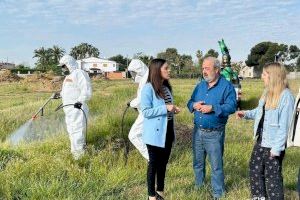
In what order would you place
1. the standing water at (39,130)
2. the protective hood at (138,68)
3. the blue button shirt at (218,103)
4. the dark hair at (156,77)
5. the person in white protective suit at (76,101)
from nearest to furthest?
the dark hair at (156,77) → the blue button shirt at (218,103) → the protective hood at (138,68) → the person in white protective suit at (76,101) → the standing water at (39,130)

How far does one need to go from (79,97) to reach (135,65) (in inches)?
42.4

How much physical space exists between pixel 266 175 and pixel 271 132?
484 mm

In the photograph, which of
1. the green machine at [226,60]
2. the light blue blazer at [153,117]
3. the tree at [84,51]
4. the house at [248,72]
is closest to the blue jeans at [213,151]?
the light blue blazer at [153,117]

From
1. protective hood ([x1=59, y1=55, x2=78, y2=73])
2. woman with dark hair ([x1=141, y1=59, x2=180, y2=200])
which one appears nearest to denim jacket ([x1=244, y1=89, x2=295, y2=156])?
woman with dark hair ([x1=141, y1=59, x2=180, y2=200])

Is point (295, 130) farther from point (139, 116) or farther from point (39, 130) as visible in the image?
point (39, 130)

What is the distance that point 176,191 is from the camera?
228 inches

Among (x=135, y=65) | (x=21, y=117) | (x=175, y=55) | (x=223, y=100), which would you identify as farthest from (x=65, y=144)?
(x=175, y=55)

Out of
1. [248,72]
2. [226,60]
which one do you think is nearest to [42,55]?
[248,72]

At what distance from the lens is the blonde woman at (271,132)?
494 centimetres

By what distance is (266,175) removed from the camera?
5164 millimetres

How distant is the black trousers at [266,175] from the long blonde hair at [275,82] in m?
0.51

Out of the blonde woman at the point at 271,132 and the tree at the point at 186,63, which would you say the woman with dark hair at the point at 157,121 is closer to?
the blonde woman at the point at 271,132

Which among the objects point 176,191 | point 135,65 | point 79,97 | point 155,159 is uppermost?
point 135,65

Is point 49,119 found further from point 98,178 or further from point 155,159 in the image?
point 155,159
